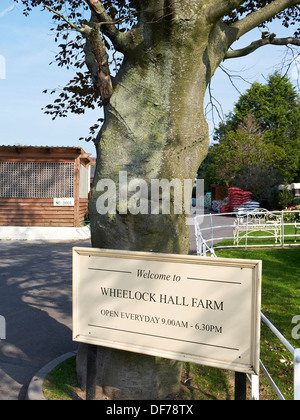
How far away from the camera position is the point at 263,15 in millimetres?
4590

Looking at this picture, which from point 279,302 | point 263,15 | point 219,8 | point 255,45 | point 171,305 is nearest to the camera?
point 171,305

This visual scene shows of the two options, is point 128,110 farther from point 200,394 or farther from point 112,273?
point 200,394

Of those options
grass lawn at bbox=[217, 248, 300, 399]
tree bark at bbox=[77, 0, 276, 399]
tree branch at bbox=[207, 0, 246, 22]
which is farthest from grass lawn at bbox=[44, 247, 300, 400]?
tree branch at bbox=[207, 0, 246, 22]

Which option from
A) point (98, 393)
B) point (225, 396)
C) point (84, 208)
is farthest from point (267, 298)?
point (84, 208)

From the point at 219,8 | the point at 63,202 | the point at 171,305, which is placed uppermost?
the point at 219,8

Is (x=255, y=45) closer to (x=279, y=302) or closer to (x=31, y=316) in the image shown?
(x=279, y=302)

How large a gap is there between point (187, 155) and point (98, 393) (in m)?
2.52

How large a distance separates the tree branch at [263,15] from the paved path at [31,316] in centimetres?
450

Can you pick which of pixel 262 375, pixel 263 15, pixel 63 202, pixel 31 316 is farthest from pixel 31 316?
pixel 63 202

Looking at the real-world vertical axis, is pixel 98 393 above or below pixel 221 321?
below

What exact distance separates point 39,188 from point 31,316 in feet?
42.6

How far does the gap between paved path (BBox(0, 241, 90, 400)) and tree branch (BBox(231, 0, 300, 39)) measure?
4.50 metres

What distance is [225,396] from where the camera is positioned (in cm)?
409

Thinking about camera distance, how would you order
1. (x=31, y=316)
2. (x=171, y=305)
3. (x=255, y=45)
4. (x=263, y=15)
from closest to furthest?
1. (x=171, y=305)
2. (x=263, y=15)
3. (x=255, y=45)
4. (x=31, y=316)
